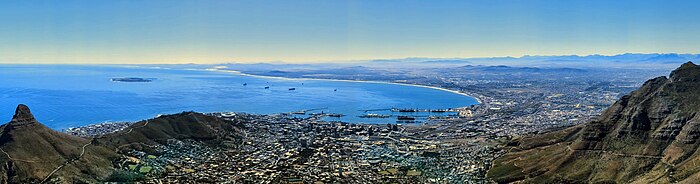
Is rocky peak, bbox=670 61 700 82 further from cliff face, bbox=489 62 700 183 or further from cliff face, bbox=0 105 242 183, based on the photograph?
cliff face, bbox=0 105 242 183

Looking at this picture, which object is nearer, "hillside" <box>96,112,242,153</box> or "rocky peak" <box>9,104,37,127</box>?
"rocky peak" <box>9,104,37,127</box>

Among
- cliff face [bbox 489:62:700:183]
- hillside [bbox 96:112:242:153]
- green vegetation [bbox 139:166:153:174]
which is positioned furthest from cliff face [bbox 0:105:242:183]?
cliff face [bbox 489:62:700:183]

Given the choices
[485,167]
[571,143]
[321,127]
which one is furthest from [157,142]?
[571,143]

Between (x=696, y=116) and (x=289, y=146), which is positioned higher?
(x=696, y=116)

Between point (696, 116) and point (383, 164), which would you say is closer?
point (696, 116)

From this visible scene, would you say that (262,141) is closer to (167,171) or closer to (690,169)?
(167,171)

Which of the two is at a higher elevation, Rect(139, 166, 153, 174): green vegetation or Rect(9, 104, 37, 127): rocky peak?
Rect(9, 104, 37, 127): rocky peak

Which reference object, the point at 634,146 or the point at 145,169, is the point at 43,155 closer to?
the point at 145,169

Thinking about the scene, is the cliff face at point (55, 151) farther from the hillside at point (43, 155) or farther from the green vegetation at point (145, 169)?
the green vegetation at point (145, 169)
